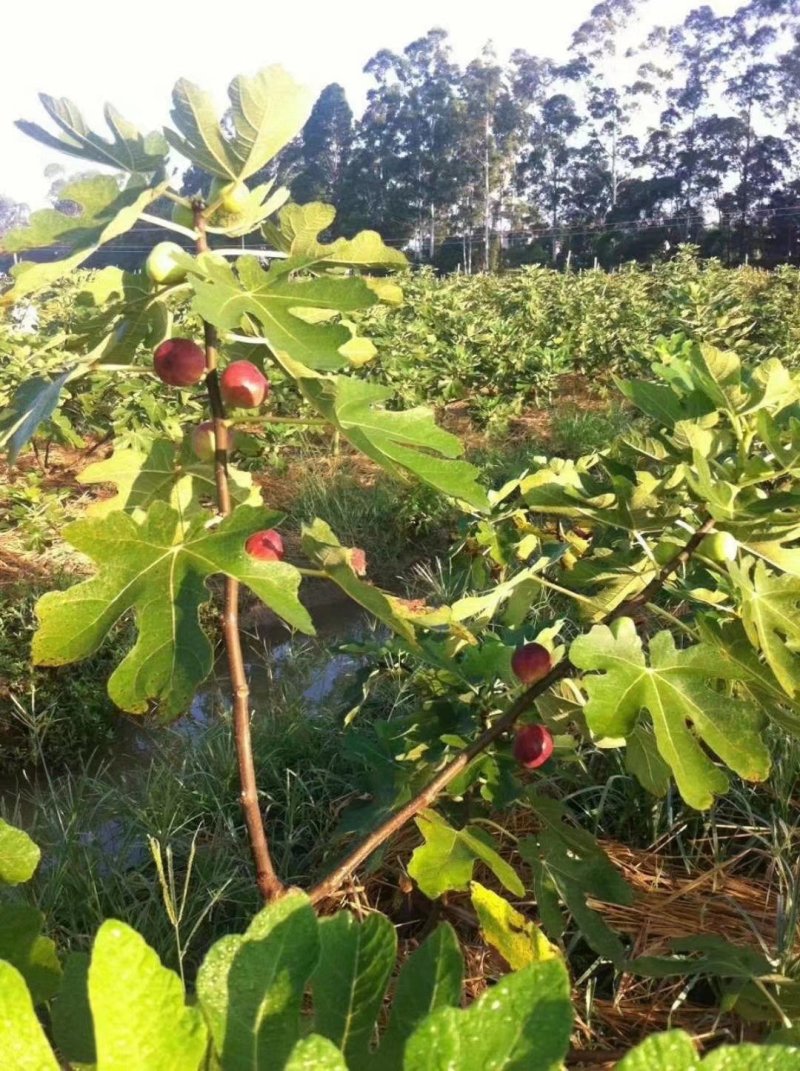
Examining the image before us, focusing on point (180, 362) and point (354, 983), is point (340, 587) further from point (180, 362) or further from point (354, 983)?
point (354, 983)

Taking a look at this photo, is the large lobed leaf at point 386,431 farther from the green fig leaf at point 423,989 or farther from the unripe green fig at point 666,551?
the green fig leaf at point 423,989

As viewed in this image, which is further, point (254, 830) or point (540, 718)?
point (540, 718)

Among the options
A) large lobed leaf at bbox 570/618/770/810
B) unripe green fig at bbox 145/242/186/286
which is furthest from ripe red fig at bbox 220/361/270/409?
large lobed leaf at bbox 570/618/770/810

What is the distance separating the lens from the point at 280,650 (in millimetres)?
4820

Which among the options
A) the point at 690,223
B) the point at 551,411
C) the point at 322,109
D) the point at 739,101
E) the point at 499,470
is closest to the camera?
the point at 499,470

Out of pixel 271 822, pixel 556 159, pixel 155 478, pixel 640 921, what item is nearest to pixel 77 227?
pixel 155 478

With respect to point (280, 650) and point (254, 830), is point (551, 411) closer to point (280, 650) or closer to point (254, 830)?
point (280, 650)

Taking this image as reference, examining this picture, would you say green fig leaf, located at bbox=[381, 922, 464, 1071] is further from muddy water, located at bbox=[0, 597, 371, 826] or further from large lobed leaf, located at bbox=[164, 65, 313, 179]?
muddy water, located at bbox=[0, 597, 371, 826]

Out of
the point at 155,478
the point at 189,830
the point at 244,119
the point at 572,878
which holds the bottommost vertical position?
the point at 189,830

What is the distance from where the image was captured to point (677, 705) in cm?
109

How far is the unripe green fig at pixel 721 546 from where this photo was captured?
3.59ft

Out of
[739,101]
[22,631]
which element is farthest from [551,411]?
[739,101]

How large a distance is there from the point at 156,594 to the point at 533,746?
0.61 m

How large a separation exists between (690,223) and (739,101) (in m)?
6.94
